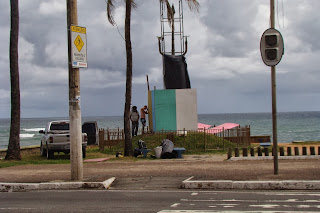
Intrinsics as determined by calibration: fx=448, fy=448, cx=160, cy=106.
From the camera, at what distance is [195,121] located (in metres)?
25.2

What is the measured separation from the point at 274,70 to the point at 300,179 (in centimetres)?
257

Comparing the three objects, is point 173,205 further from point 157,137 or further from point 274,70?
point 157,137

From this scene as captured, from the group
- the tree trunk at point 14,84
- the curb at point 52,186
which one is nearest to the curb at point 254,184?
the curb at point 52,186

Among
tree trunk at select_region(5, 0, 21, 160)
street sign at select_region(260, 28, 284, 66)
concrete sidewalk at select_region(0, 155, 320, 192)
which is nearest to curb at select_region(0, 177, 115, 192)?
concrete sidewalk at select_region(0, 155, 320, 192)

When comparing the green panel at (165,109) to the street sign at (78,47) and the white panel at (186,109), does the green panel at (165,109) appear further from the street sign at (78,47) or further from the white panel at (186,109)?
the street sign at (78,47)

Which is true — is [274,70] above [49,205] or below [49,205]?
above

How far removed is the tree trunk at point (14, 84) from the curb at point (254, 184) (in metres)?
11.5

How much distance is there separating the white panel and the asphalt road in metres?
15.5

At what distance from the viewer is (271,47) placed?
10414 mm

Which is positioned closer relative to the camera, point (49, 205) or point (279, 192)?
point (49, 205)

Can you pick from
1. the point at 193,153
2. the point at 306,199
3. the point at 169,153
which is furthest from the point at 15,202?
the point at 193,153

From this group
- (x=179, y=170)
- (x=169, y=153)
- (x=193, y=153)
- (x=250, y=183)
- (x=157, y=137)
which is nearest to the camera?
(x=250, y=183)

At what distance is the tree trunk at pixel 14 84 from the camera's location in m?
19.3

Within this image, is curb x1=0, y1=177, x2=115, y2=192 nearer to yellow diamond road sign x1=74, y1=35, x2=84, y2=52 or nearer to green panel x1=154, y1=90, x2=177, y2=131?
yellow diamond road sign x1=74, y1=35, x2=84, y2=52
